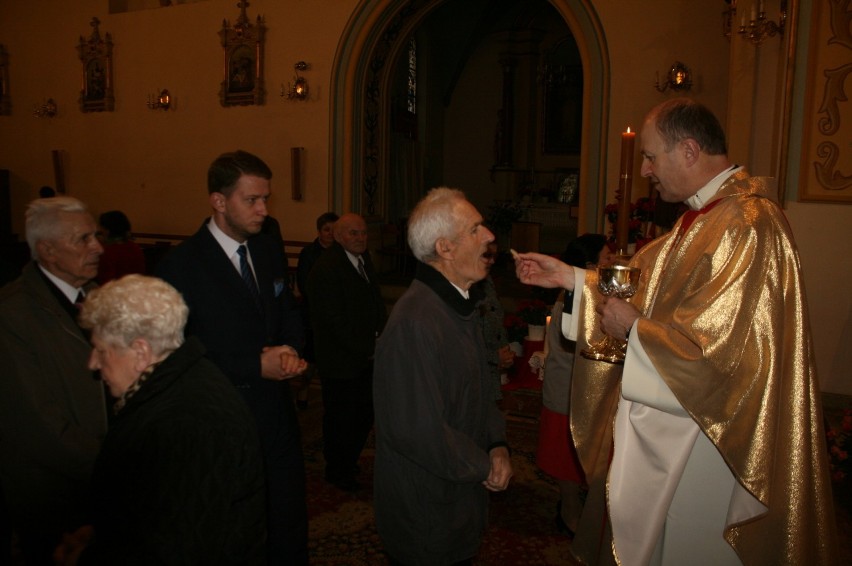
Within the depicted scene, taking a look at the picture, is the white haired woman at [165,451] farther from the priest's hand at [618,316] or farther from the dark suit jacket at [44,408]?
the priest's hand at [618,316]

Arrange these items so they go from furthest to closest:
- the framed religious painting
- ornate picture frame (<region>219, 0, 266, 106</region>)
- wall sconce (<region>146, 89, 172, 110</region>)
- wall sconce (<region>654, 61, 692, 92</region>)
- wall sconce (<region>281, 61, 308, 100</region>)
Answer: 1. the framed religious painting
2. wall sconce (<region>146, 89, 172, 110</region>)
3. ornate picture frame (<region>219, 0, 266, 106</region>)
4. wall sconce (<region>281, 61, 308, 100</region>)
5. wall sconce (<region>654, 61, 692, 92</region>)

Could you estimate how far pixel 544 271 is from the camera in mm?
2484

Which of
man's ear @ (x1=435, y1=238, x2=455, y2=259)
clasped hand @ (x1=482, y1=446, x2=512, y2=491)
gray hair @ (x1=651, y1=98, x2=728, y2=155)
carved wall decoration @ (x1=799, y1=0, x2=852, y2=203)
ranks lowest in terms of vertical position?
clasped hand @ (x1=482, y1=446, x2=512, y2=491)

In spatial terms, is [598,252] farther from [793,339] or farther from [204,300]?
[204,300]

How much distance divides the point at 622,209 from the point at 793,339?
0.62m

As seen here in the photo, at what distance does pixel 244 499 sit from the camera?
1.53 meters

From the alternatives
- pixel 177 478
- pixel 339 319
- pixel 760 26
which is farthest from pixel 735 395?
pixel 760 26

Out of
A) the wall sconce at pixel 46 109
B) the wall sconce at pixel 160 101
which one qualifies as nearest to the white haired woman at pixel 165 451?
the wall sconce at pixel 160 101

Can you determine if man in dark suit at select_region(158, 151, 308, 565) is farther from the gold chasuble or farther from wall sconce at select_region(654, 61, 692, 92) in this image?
wall sconce at select_region(654, 61, 692, 92)

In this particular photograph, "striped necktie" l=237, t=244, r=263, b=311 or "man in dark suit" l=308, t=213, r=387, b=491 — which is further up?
"striped necktie" l=237, t=244, r=263, b=311

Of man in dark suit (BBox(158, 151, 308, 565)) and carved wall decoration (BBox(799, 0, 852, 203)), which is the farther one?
carved wall decoration (BBox(799, 0, 852, 203))

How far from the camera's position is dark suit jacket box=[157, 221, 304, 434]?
2465mm

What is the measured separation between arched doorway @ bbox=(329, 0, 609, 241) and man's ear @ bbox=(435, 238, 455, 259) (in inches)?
244

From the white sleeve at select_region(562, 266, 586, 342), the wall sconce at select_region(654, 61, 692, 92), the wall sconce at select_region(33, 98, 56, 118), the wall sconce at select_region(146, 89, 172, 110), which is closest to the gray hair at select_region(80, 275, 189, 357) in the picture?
the white sleeve at select_region(562, 266, 586, 342)
